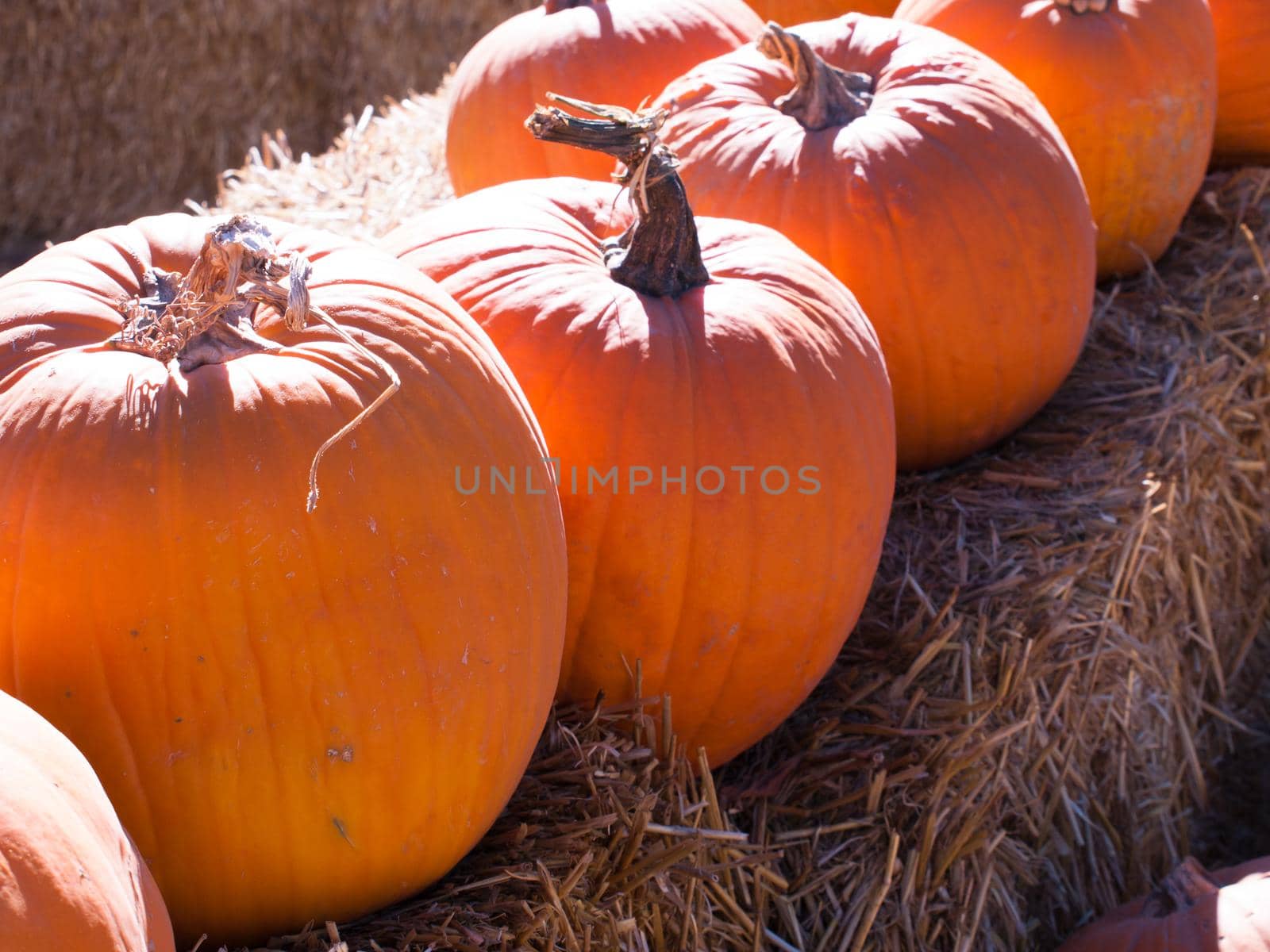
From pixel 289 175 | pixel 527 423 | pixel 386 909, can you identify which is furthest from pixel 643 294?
pixel 289 175

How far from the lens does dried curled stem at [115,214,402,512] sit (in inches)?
48.4

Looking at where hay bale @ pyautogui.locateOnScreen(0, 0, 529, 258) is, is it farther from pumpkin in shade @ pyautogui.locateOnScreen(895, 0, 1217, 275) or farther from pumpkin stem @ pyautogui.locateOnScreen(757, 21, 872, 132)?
pumpkin stem @ pyautogui.locateOnScreen(757, 21, 872, 132)

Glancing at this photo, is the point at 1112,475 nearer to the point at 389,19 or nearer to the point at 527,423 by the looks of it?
the point at 527,423

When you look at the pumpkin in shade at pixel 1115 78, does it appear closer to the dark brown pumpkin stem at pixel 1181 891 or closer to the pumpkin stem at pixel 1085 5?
the pumpkin stem at pixel 1085 5

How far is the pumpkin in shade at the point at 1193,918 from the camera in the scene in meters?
1.84

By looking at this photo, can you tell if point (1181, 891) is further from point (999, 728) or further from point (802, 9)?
point (802, 9)

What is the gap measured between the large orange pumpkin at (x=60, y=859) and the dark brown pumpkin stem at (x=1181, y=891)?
1.52m

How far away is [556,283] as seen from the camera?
5.65 ft

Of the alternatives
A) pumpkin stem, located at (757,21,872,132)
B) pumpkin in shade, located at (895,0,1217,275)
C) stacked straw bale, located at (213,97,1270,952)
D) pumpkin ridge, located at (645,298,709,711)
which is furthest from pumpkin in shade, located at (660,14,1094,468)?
pumpkin ridge, located at (645,298,709,711)

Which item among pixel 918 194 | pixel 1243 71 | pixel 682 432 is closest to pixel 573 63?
pixel 918 194

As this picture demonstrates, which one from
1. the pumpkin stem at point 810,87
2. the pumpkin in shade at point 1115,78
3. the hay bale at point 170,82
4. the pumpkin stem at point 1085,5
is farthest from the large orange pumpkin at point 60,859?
the hay bale at point 170,82

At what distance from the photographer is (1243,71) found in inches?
124

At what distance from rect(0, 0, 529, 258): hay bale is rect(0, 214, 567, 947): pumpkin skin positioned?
19.5ft

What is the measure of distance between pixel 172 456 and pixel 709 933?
980 millimetres
